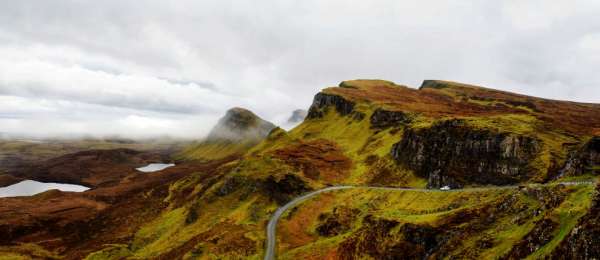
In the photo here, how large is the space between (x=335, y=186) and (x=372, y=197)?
20.7 metres

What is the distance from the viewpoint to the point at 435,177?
266ft

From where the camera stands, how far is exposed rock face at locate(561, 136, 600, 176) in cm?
5925

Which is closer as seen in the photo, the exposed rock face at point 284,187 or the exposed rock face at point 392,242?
the exposed rock face at point 392,242

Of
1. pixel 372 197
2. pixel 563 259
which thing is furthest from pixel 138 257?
pixel 563 259

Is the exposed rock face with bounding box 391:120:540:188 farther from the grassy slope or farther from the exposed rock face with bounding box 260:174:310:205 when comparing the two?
the exposed rock face with bounding box 260:174:310:205

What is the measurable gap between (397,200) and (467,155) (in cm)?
2014

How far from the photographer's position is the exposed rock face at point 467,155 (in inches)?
2926

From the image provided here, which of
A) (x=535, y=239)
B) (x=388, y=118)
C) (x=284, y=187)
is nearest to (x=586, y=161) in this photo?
(x=535, y=239)

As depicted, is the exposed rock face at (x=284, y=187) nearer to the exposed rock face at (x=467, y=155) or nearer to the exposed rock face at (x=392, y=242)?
the exposed rock face at (x=467, y=155)

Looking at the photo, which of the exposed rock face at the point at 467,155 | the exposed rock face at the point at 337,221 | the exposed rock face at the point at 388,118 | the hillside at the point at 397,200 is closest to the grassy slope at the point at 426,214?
the hillside at the point at 397,200

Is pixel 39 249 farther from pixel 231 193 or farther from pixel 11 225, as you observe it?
pixel 231 193

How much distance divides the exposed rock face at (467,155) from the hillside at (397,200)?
0.27 metres

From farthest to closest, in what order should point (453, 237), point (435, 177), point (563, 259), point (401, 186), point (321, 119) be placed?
point (321, 119) < point (401, 186) < point (435, 177) < point (453, 237) < point (563, 259)

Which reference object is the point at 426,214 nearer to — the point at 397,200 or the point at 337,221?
the point at 397,200
